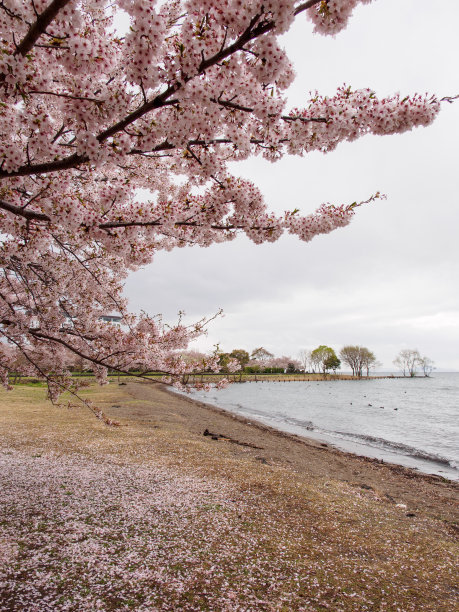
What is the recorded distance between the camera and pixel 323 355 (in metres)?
160

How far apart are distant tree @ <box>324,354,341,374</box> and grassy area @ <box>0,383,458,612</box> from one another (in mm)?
153982

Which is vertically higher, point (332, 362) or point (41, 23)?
point (41, 23)

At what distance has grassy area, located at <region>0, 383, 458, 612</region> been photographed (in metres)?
4.11

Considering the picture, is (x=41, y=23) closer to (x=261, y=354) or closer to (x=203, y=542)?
(x=203, y=542)

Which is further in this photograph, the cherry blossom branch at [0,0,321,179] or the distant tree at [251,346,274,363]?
the distant tree at [251,346,274,363]

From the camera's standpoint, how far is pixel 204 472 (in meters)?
9.23

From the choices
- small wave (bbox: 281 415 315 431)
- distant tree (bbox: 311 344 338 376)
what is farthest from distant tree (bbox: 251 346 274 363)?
small wave (bbox: 281 415 315 431)

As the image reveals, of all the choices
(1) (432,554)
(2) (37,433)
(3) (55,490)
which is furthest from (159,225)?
(2) (37,433)

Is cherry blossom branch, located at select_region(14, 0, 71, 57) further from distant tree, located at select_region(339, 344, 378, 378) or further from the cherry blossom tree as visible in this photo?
distant tree, located at select_region(339, 344, 378, 378)

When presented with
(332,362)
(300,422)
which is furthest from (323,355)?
(300,422)

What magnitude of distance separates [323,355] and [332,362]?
5.62 metres

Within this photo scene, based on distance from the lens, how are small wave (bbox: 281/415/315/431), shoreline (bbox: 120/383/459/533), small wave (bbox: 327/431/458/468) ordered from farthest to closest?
1. small wave (bbox: 281/415/315/431)
2. small wave (bbox: 327/431/458/468)
3. shoreline (bbox: 120/383/459/533)

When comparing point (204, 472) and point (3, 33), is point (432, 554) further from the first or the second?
point (3, 33)

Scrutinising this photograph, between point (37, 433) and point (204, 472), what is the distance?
27.3 ft
